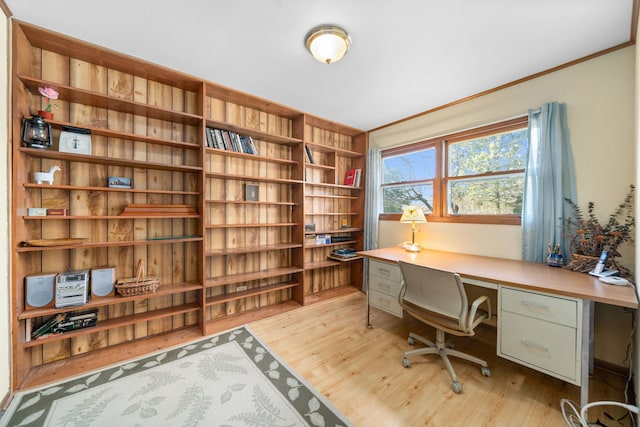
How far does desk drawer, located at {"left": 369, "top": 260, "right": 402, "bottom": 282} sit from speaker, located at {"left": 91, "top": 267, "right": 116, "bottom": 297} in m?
2.23

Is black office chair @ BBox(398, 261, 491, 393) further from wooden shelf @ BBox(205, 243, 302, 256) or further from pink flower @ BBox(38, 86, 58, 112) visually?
pink flower @ BBox(38, 86, 58, 112)

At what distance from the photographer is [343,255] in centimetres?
327

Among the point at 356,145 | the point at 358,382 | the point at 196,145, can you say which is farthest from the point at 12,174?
the point at 356,145

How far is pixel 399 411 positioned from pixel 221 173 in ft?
7.62

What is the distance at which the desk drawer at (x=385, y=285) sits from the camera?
2150mm

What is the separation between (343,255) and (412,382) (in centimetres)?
177

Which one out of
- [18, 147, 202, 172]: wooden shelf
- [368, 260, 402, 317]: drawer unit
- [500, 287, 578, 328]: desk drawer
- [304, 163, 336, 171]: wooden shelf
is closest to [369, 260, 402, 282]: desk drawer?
[368, 260, 402, 317]: drawer unit

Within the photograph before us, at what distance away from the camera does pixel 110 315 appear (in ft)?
6.49

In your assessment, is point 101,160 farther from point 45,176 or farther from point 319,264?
point 319,264

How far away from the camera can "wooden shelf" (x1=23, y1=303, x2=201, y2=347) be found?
5.42ft

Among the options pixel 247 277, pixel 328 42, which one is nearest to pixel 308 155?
pixel 328 42

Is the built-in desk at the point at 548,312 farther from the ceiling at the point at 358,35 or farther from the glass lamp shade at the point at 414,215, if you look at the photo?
the ceiling at the point at 358,35

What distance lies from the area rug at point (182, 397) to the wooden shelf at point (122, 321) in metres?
0.29

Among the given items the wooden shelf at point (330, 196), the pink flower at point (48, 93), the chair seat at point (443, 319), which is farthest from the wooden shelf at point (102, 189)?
the chair seat at point (443, 319)
